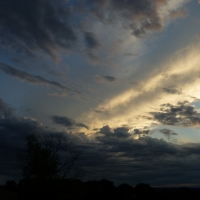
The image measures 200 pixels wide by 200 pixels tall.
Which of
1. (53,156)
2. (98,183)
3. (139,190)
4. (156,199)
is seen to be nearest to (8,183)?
(98,183)

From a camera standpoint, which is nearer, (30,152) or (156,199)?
(30,152)

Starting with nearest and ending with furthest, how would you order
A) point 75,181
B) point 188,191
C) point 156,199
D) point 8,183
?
point 75,181 < point 156,199 < point 188,191 < point 8,183

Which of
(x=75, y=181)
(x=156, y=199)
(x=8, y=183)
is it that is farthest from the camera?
(x=8, y=183)

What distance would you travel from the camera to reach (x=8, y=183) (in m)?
98.2

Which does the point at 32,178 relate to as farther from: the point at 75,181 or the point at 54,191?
the point at 75,181

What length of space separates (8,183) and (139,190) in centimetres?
4789

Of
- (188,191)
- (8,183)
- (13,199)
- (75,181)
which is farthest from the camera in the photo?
(8,183)

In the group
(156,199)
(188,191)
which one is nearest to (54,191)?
(156,199)

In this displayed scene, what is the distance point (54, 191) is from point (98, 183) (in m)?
46.7

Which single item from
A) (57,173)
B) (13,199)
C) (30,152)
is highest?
(30,152)

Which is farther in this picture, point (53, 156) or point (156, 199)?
point (156, 199)

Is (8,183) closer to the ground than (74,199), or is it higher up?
higher up

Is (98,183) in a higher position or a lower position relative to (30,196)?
higher

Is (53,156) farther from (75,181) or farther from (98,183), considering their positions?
(98,183)
